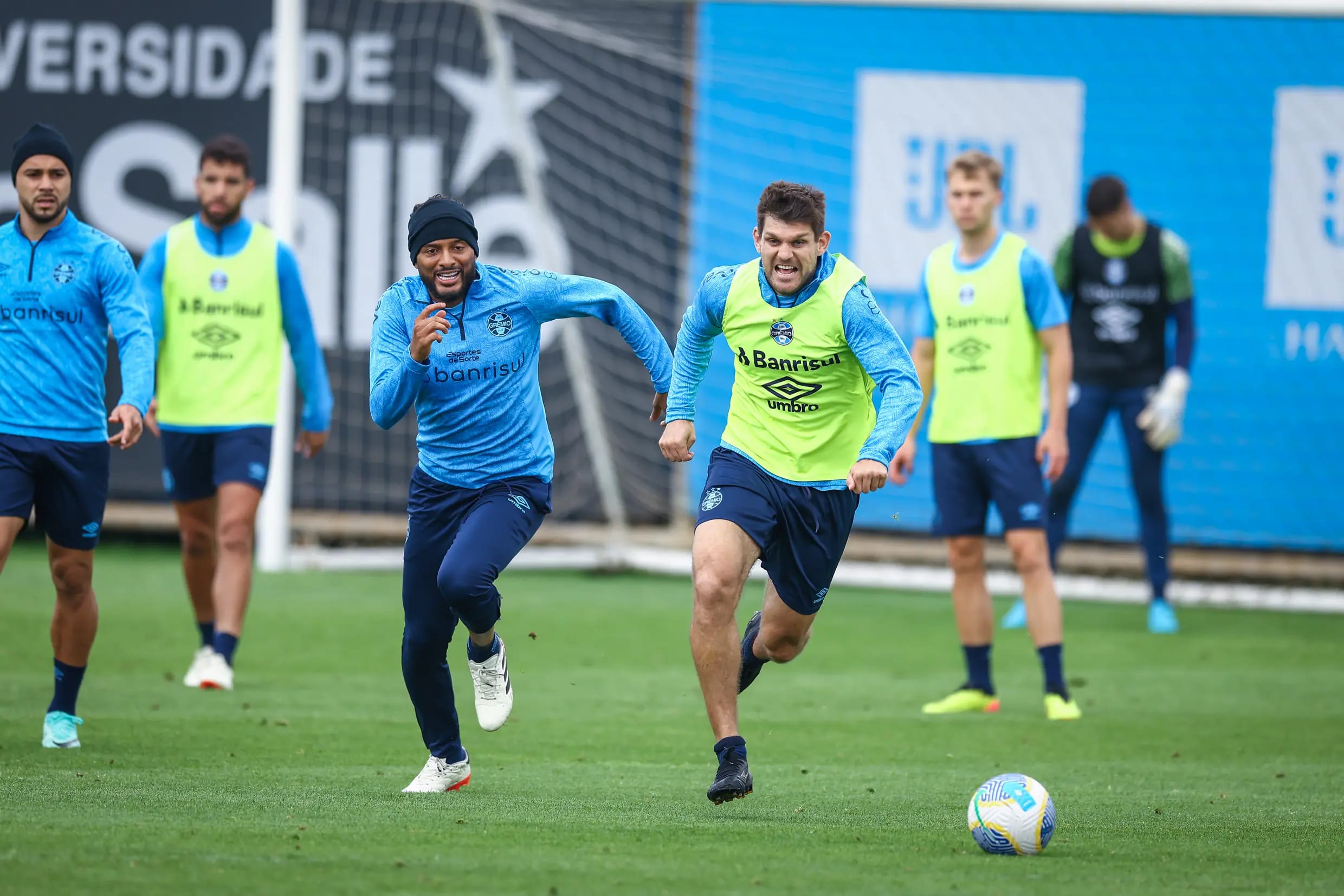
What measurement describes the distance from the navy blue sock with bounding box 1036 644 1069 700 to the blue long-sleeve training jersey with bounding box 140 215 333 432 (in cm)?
388

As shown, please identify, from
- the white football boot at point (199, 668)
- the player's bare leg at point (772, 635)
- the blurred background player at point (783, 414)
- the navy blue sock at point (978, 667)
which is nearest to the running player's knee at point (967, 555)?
the navy blue sock at point (978, 667)

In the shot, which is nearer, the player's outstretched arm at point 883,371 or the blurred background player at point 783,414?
the player's outstretched arm at point 883,371

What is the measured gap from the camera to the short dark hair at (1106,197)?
36.6ft

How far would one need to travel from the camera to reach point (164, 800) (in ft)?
18.6

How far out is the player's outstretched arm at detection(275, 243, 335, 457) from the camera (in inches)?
358

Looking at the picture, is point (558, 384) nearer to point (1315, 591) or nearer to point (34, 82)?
point (34, 82)

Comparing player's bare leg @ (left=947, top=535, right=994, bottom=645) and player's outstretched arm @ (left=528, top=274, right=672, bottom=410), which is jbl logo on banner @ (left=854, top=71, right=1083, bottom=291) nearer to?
player's bare leg @ (left=947, top=535, right=994, bottom=645)

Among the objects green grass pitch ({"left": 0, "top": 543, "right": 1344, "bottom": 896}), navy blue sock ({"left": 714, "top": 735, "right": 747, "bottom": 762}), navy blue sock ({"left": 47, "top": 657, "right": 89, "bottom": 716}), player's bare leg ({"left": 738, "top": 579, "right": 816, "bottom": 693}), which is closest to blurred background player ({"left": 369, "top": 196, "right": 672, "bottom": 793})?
green grass pitch ({"left": 0, "top": 543, "right": 1344, "bottom": 896})

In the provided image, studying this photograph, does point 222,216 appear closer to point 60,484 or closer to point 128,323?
point 128,323

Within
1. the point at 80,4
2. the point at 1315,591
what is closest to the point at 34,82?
the point at 80,4

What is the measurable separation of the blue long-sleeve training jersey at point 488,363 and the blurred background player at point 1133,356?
590 centimetres

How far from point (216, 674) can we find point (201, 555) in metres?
0.79

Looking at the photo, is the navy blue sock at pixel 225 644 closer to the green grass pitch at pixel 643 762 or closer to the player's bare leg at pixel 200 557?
the green grass pitch at pixel 643 762

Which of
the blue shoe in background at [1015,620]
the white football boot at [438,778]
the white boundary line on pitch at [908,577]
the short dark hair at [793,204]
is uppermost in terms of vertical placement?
the short dark hair at [793,204]
